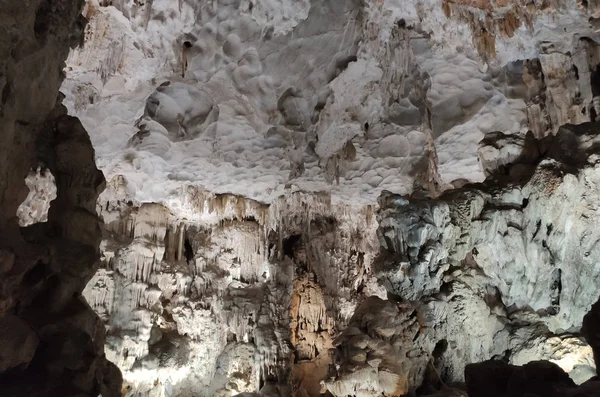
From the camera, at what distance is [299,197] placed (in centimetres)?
1215

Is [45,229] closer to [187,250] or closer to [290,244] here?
[187,250]

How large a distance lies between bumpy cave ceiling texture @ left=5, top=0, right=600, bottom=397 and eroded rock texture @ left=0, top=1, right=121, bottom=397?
0.06ft

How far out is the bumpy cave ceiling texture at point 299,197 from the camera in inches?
180

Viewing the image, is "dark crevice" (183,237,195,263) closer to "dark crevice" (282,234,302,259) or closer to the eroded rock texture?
"dark crevice" (282,234,302,259)

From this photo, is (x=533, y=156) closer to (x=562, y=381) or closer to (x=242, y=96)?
(x=562, y=381)

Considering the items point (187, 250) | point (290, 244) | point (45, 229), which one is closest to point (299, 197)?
point (290, 244)

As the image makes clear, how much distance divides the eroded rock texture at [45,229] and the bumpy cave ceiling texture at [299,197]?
0.02 m

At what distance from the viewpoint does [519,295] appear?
6539mm

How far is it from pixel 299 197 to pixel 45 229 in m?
7.68

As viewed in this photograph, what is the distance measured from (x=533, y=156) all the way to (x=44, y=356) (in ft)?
19.7

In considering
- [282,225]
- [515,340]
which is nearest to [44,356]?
[515,340]

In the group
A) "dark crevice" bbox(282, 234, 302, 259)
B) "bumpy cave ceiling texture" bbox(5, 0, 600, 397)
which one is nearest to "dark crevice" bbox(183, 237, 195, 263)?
"bumpy cave ceiling texture" bbox(5, 0, 600, 397)

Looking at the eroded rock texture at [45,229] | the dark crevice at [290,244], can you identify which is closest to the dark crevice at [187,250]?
the dark crevice at [290,244]

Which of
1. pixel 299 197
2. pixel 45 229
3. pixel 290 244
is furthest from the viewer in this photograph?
pixel 290 244
